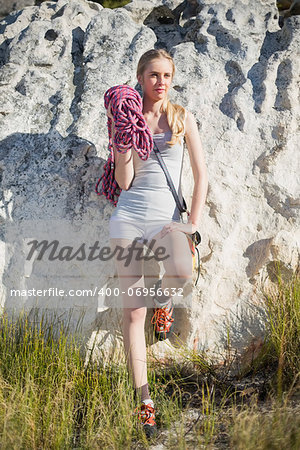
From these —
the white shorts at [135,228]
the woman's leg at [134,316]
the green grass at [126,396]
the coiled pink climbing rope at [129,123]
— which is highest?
the coiled pink climbing rope at [129,123]

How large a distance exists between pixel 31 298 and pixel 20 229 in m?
0.48

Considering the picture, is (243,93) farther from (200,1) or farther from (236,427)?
(236,427)

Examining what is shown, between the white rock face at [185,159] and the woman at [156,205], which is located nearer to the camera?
the woman at [156,205]

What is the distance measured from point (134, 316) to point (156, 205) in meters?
0.72

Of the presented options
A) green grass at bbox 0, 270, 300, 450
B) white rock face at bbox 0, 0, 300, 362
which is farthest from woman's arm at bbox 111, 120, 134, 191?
green grass at bbox 0, 270, 300, 450

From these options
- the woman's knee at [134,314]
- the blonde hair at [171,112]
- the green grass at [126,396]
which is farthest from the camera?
the blonde hair at [171,112]

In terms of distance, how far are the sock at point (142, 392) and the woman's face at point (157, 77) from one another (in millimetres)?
1850

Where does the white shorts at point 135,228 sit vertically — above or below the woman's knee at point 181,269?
above

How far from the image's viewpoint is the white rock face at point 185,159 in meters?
3.38

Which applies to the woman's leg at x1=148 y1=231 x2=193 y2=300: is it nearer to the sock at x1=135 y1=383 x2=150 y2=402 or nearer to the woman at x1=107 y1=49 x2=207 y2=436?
the woman at x1=107 y1=49 x2=207 y2=436

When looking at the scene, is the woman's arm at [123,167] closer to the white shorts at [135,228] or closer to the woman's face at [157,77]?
the white shorts at [135,228]

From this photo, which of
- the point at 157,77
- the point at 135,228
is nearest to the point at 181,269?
the point at 135,228

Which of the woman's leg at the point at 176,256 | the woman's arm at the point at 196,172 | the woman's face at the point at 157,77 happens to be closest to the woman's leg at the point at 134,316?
the woman's leg at the point at 176,256

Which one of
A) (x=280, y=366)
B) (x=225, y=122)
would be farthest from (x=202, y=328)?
→ (x=225, y=122)
